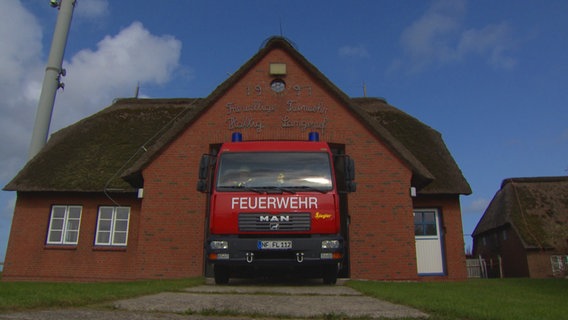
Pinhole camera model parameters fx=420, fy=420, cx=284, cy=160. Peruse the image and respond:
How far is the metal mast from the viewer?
21.1m

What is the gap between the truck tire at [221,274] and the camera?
28.5 feet

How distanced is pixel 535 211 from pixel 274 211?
2425 cm

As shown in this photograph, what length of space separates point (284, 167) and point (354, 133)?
5242mm

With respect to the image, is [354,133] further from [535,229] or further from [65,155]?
[535,229]

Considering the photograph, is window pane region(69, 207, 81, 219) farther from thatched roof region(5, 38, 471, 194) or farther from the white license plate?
the white license plate

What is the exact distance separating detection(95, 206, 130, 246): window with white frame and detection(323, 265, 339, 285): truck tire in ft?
29.9

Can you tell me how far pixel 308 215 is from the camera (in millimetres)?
7918

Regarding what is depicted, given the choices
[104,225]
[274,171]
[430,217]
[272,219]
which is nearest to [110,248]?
[104,225]

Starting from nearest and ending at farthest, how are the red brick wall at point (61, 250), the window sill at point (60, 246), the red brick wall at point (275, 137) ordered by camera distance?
the red brick wall at point (275, 137), the red brick wall at point (61, 250), the window sill at point (60, 246)

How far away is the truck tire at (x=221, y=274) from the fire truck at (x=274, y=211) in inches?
2.3

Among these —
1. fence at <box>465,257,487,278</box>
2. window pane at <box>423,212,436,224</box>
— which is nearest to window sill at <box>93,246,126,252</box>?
window pane at <box>423,212,436,224</box>

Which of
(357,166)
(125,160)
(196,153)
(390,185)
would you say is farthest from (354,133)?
(125,160)

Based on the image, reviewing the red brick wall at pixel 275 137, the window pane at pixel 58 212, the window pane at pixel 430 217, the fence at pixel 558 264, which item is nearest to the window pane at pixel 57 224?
the window pane at pixel 58 212

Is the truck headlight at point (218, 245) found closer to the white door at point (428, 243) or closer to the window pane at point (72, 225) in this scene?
the white door at point (428, 243)
